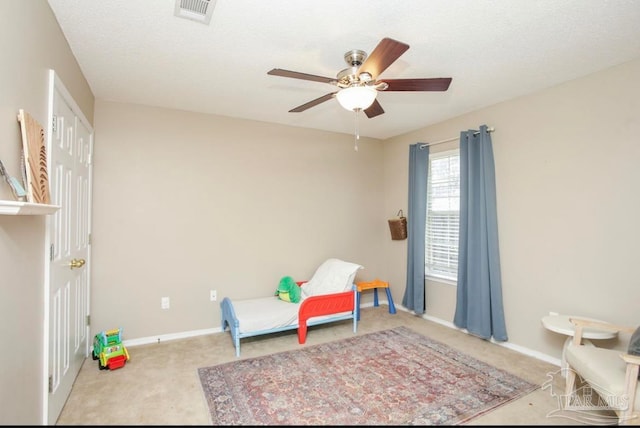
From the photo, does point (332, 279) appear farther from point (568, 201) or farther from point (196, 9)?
point (196, 9)

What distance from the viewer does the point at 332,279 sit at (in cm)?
373

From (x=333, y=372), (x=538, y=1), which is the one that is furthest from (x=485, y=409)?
(x=538, y=1)

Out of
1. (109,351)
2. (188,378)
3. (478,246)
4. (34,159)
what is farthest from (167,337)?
(478,246)

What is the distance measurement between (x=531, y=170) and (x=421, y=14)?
6.66ft

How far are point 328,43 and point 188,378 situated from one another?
9.23ft

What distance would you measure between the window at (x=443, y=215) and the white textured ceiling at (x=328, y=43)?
0.97m

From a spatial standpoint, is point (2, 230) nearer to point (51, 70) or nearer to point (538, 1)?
point (51, 70)

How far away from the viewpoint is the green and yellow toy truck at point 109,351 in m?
2.69

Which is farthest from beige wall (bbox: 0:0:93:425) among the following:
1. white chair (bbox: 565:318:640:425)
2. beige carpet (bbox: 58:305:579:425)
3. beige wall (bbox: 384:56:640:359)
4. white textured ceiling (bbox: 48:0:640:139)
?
beige wall (bbox: 384:56:640:359)

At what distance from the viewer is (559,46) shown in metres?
2.23

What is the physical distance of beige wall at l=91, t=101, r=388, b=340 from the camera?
10.6 ft

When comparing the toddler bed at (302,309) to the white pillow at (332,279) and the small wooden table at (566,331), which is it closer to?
the white pillow at (332,279)

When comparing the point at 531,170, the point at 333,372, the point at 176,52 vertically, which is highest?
the point at 176,52

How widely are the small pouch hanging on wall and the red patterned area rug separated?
65.4 inches
